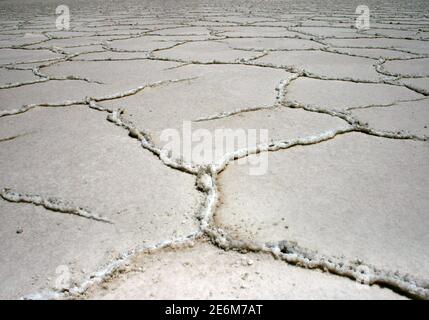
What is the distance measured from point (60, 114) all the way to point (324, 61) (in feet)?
4.64

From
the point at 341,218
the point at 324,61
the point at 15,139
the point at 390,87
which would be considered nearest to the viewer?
the point at 341,218

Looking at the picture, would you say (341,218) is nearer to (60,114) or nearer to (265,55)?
(60,114)

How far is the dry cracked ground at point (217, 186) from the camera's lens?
63 cm

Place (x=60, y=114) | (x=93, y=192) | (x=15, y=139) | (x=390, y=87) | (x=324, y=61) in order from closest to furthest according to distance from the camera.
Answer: (x=93, y=192) < (x=15, y=139) < (x=60, y=114) < (x=390, y=87) < (x=324, y=61)

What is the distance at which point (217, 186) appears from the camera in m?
0.89

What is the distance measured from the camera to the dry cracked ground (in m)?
0.63

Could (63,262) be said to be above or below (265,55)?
below

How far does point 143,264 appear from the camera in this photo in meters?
0.66

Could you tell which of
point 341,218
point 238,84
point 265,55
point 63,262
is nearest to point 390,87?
point 238,84

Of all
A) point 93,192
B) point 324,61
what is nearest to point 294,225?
point 93,192

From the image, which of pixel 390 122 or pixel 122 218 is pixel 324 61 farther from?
pixel 122 218

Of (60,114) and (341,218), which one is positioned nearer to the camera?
(341,218)

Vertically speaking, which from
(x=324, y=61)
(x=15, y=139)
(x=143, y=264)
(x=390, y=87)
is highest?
(x=324, y=61)

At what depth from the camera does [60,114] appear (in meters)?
1.35
